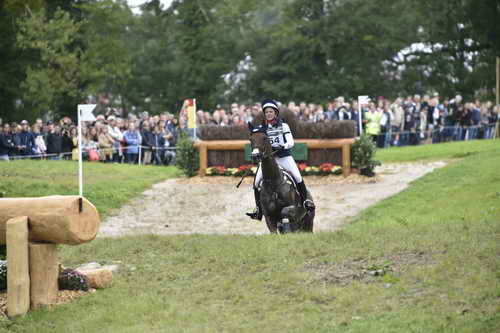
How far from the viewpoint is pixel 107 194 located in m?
24.9

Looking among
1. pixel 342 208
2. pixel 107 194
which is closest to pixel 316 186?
pixel 342 208

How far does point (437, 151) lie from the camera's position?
33.3 metres

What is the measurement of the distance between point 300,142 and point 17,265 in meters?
17.3

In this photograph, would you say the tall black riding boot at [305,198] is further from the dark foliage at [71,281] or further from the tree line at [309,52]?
the tree line at [309,52]

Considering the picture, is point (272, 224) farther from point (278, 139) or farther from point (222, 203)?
point (222, 203)

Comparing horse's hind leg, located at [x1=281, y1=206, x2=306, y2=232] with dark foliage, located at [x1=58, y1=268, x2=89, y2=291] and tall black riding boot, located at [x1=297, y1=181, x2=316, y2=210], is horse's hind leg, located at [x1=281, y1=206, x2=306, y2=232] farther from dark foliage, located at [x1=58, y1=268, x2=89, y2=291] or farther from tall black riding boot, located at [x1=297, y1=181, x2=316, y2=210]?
dark foliage, located at [x1=58, y1=268, x2=89, y2=291]

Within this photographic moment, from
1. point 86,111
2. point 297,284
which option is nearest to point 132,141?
point 86,111

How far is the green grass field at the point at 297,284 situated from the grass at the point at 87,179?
29.8 feet

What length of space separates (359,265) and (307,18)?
46.8 meters

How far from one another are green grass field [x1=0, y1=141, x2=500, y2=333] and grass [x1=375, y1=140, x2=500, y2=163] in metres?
17.7

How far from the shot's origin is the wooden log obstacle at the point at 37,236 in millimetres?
10812

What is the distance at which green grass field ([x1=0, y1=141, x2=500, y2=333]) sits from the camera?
380 inches

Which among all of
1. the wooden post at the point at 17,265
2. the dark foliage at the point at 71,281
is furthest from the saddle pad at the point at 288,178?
the wooden post at the point at 17,265

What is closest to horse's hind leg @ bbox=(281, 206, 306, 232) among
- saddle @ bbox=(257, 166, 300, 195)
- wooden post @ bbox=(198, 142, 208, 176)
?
saddle @ bbox=(257, 166, 300, 195)
